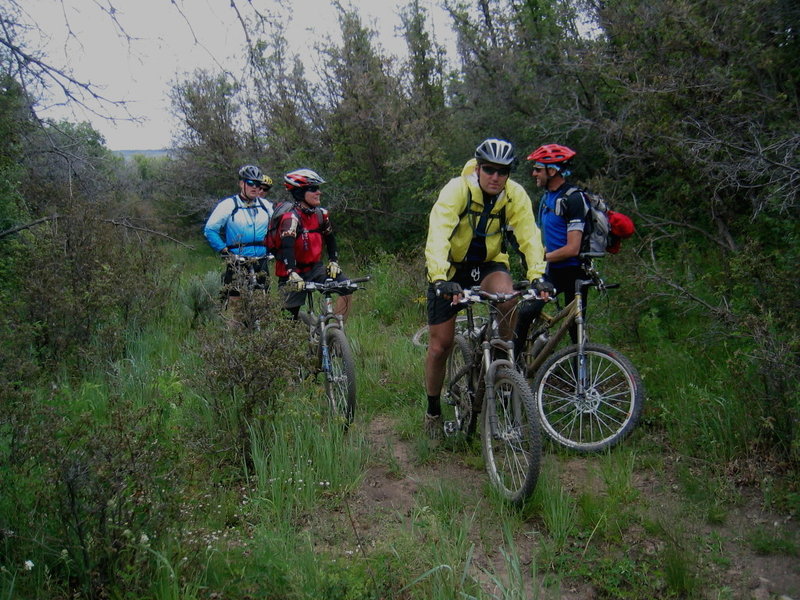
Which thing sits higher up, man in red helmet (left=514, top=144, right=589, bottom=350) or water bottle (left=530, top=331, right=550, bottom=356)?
man in red helmet (left=514, top=144, right=589, bottom=350)

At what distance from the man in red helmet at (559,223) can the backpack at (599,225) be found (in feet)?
0.10

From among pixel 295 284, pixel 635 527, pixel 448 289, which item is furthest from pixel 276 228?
pixel 635 527

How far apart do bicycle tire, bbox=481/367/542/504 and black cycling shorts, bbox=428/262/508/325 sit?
2.35 feet

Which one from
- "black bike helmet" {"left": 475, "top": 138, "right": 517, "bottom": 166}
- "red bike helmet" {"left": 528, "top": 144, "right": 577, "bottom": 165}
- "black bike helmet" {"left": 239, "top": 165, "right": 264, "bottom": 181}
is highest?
"black bike helmet" {"left": 239, "top": 165, "right": 264, "bottom": 181}

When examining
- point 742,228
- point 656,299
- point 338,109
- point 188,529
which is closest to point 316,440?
point 188,529

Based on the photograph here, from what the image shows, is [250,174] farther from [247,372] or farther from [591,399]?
[591,399]

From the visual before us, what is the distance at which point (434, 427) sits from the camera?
5266 millimetres

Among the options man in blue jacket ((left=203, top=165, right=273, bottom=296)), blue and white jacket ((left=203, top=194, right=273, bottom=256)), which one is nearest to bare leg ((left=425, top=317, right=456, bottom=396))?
man in blue jacket ((left=203, top=165, right=273, bottom=296))

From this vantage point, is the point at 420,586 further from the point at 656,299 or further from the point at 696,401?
the point at 656,299

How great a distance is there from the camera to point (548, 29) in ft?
37.3

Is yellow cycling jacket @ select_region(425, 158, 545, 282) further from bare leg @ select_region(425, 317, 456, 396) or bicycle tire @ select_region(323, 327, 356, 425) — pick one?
bicycle tire @ select_region(323, 327, 356, 425)

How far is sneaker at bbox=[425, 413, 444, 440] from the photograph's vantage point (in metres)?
5.23

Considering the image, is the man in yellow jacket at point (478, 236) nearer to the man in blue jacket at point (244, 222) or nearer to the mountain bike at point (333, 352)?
the mountain bike at point (333, 352)

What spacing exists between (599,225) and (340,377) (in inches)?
97.5
